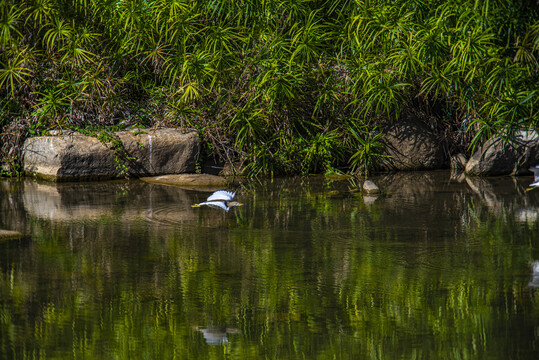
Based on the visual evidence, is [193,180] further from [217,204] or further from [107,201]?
[217,204]

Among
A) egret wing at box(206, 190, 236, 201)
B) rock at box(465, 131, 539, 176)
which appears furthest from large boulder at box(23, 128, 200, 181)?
rock at box(465, 131, 539, 176)

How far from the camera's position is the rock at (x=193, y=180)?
620cm

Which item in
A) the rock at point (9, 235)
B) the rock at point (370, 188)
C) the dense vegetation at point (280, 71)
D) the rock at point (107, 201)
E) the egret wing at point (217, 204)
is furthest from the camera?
the dense vegetation at point (280, 71)

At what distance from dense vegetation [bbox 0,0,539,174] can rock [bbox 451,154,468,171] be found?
0.16 m

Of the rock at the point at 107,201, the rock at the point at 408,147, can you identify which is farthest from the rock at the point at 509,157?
the rock at the point at 107,201

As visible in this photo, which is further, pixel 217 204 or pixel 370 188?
pixel 370 188

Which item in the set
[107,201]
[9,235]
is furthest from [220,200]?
[9,235]

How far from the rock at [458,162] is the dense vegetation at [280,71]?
0.16 meters

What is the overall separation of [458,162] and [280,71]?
6.78ft

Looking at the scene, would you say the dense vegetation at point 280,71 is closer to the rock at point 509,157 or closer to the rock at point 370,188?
the rock at point 509,157

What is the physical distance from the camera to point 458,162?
7129mm

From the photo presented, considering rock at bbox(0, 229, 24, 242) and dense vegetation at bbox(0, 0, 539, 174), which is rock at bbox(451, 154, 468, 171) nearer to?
dense vegetation at bbox(0, 0, 539, 174)

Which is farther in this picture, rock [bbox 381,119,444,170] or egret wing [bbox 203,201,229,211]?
rock [bbox 381,119,444,170]

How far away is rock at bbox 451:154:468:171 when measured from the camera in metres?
7.11
